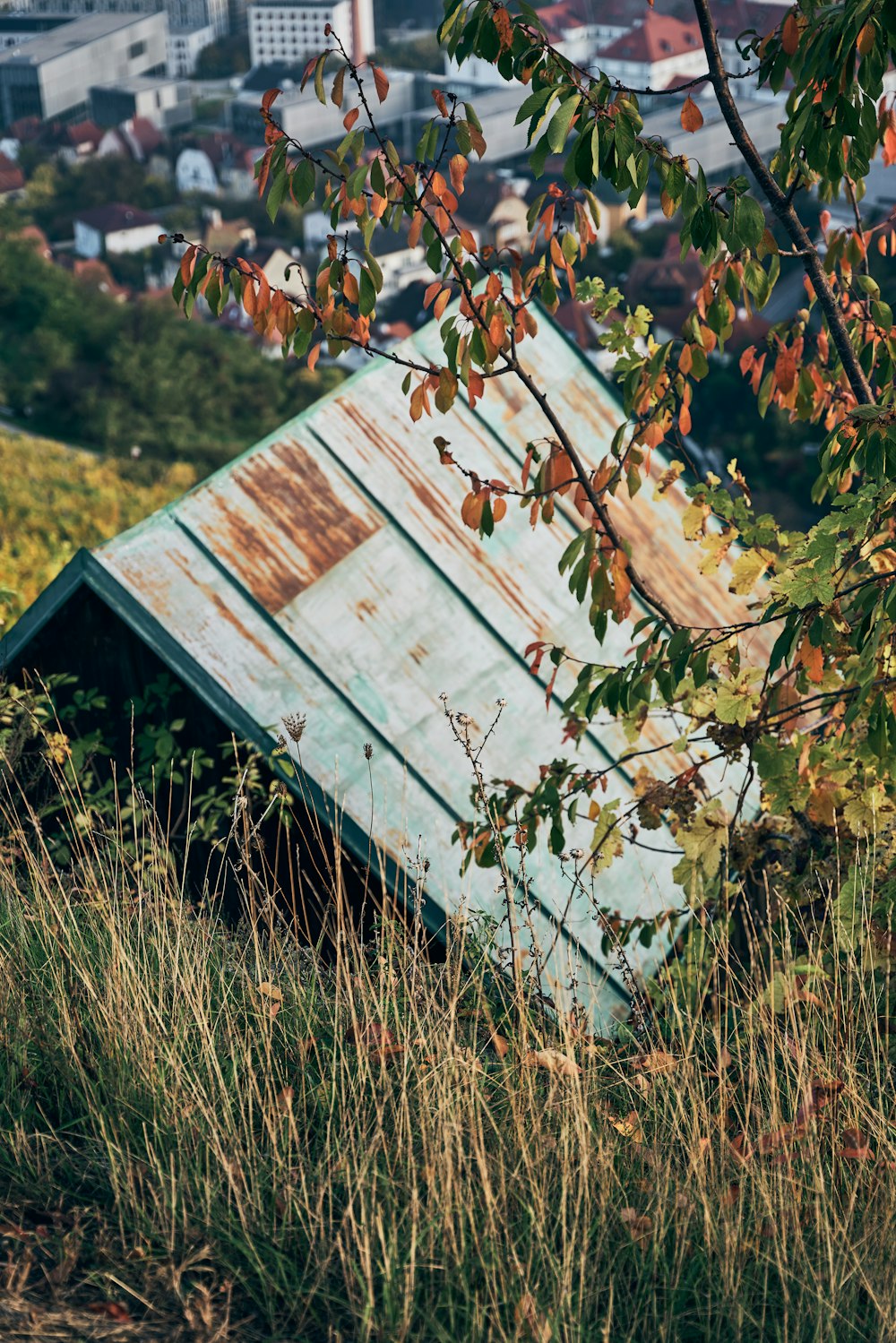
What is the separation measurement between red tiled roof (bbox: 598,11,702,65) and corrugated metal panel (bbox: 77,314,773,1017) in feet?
267

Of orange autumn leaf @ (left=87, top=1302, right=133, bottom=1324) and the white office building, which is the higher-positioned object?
the white office building

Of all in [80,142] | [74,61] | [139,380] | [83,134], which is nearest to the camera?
[139,380]

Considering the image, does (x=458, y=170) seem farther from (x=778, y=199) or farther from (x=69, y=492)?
(x=69, y=492)

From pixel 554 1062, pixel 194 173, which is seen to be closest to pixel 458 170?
pixel 554 1062

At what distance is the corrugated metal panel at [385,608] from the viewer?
4.38 meters

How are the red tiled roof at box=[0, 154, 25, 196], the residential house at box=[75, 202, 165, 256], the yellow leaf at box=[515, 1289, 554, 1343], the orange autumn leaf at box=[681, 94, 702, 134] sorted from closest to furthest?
the yellow leaf at box=[515, 1289, 554, 1343] < the orange autumn leaf at box=[681, 94, 702, 134] < the residential house at box=[75, 202, 165, 256] < the red tiled roof at box=[0, 154, 25, 196]

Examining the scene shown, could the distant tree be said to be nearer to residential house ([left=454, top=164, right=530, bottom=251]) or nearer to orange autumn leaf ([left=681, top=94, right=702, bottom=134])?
residential house ([left=454, top=164, right=530, bottom=251])

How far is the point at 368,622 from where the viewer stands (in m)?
4.77

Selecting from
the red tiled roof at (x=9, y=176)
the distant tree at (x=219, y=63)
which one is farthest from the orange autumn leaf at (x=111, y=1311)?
the distant tree at (x=219, y=63)

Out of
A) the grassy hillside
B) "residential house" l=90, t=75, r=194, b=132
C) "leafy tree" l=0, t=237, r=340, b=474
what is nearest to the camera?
the grassy hillside

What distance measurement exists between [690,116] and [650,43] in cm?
8509

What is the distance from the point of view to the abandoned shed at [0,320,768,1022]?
14.2 ft

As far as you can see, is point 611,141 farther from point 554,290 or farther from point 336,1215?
point 336,1215

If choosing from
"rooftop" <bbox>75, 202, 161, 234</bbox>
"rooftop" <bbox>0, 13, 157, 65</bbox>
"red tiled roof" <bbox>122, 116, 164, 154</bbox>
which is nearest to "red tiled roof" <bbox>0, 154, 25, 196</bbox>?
"rooftop" <bbox>75, 202, 161, 234</bbox>
